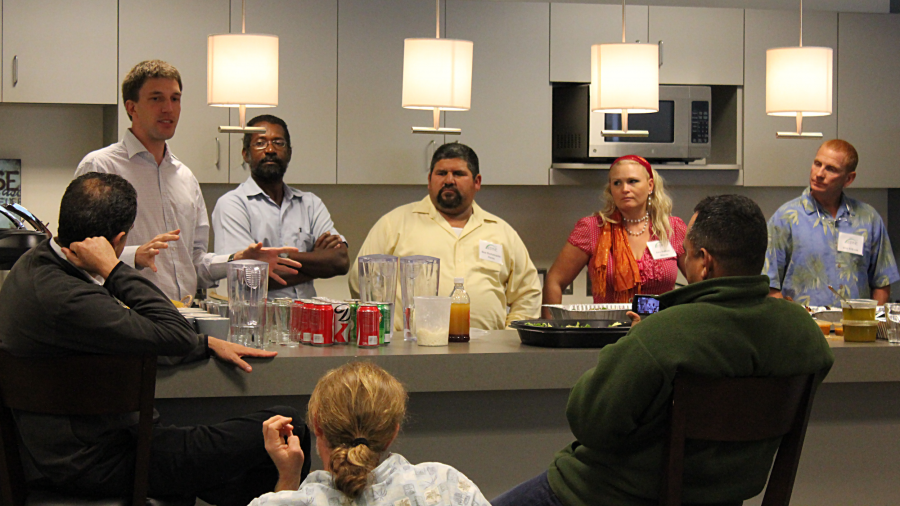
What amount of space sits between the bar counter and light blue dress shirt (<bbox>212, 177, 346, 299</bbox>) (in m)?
1.34

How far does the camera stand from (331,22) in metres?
4.16

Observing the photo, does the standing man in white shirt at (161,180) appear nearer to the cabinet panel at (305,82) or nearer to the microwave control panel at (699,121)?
the cabinet panel at (305,82)

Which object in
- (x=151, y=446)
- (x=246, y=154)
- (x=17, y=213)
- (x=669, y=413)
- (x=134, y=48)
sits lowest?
(x=151, y=446)

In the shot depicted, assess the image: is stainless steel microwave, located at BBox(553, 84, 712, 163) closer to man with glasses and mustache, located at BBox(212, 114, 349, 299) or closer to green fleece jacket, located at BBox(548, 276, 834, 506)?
man with glasses and mustache, located at BBox(212, 114, 349, 299)

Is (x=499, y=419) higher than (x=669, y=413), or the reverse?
(x=669, y=413)

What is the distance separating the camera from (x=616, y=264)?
11.8ft

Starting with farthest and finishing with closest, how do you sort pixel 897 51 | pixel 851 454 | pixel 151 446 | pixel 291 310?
1. pixel 897 51
2. pixel 851 454
3. pixel 291 310
4. pixel 151 446

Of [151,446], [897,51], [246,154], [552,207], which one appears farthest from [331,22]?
[897,51]

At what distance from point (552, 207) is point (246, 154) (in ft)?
5.89

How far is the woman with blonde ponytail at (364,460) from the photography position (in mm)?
1376

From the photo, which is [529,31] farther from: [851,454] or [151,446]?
[151,446]

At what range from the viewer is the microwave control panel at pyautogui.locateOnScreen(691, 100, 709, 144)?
4.42 meters

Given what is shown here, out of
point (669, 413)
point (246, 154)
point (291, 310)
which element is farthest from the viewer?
point (246, 154)

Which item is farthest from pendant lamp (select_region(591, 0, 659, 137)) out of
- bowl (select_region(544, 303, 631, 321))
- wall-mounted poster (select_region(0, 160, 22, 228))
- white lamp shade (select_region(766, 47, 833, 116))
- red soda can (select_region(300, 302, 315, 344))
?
wall-mounted poster (select_region(0, 160, 22, 228))
